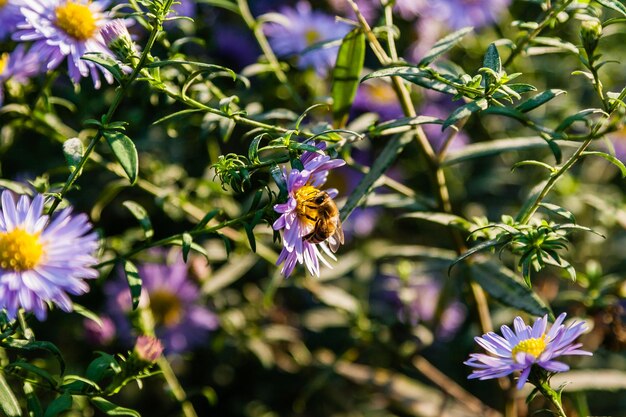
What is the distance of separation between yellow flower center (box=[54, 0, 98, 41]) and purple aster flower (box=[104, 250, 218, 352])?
2.78 ft

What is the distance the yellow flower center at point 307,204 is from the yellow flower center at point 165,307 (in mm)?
1096

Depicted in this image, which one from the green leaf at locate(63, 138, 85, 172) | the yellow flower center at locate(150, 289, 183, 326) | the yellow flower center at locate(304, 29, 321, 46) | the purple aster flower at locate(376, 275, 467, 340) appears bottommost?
the purple aster flower at locate(376, 275, 467, 340)

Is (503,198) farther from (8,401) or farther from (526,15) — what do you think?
(8,401)

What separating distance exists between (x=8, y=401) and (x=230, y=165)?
21.9 inches

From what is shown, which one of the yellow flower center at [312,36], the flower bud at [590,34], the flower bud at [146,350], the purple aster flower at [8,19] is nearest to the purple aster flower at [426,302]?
the yellow flower center at [312,36]

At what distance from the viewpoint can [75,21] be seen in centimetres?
151

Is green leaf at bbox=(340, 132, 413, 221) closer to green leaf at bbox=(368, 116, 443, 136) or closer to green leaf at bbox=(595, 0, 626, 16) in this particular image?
green leaf at bbox=(368, 116, 443, 136)

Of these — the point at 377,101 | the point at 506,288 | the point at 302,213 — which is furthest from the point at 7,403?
the point at 377,101

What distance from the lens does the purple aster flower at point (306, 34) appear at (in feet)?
7.00

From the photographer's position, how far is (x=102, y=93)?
2117mm

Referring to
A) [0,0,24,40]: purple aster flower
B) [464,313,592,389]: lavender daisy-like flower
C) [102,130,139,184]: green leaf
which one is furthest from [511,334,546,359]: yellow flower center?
[0,0,24,40]: purple aster flower

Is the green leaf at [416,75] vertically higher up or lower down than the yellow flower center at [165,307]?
higher up

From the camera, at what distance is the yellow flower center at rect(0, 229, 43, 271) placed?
123cm

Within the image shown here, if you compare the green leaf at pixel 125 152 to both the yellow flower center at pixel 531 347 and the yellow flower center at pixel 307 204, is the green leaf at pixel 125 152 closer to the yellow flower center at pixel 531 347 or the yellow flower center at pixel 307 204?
the yellow flower center at pixel 307 204
